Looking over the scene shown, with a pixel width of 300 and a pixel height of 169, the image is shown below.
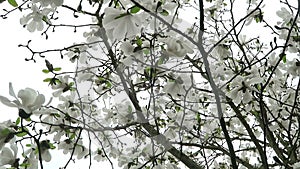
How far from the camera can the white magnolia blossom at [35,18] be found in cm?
119

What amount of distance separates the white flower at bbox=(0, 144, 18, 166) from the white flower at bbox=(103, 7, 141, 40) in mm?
303

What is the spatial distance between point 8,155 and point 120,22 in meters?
0.35

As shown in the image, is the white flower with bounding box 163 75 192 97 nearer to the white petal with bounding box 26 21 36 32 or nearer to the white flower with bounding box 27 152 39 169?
the white flower with bounding box 27 152 39 169

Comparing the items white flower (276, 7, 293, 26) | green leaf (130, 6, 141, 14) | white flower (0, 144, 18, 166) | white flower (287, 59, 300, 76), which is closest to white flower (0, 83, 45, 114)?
white flower (0, 144, 18, 166)

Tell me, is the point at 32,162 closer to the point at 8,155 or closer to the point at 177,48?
the point at 8,155

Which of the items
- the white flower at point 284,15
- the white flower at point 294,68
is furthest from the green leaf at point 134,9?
the white flower at point 284,15

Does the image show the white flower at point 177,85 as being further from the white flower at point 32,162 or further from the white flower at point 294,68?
the white flower at point 294,68

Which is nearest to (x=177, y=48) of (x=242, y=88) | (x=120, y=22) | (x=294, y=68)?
(x=120, y=22)

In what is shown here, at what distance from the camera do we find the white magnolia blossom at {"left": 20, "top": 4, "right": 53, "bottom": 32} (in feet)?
3.90

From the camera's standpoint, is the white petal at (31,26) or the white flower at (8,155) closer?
the white flower at (8,155)

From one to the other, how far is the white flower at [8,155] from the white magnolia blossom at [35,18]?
0.55 metres

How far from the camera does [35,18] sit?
119cm

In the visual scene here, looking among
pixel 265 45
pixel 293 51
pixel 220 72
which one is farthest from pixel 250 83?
pixel 265 45

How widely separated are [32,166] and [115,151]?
2.57ft
